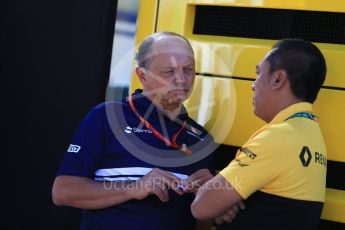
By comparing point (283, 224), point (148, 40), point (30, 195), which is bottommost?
point (30, 195)

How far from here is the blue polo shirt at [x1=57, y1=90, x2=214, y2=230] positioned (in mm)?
2496

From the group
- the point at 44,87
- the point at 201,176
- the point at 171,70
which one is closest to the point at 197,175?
the point at 201,176

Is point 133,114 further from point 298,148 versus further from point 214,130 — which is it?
point 298,148

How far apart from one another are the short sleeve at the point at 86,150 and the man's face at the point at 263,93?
2.06 ft

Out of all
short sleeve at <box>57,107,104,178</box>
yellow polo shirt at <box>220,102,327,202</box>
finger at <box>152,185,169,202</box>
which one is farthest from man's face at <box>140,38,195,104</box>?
yellow polo shirt at <box>220,102,327,202</box>

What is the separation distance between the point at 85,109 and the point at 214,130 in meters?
0.64

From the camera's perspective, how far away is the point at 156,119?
8.67ft

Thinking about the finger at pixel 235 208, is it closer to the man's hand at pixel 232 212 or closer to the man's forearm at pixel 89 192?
the man's hand at pixel 232 212

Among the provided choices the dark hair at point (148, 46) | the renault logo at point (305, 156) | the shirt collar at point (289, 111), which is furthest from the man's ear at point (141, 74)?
the renault logo at point (305, 156)

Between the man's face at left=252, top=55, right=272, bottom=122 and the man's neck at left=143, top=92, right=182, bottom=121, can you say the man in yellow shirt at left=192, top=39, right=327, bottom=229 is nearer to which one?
the man's face at left=252, top=55, right=272, bottom=122

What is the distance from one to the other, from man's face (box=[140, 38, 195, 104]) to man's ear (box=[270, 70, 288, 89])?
436 millimetres

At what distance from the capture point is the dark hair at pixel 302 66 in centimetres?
222

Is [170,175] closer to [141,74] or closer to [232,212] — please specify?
[232,212]

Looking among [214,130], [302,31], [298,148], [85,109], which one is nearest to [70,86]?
[85,109]
